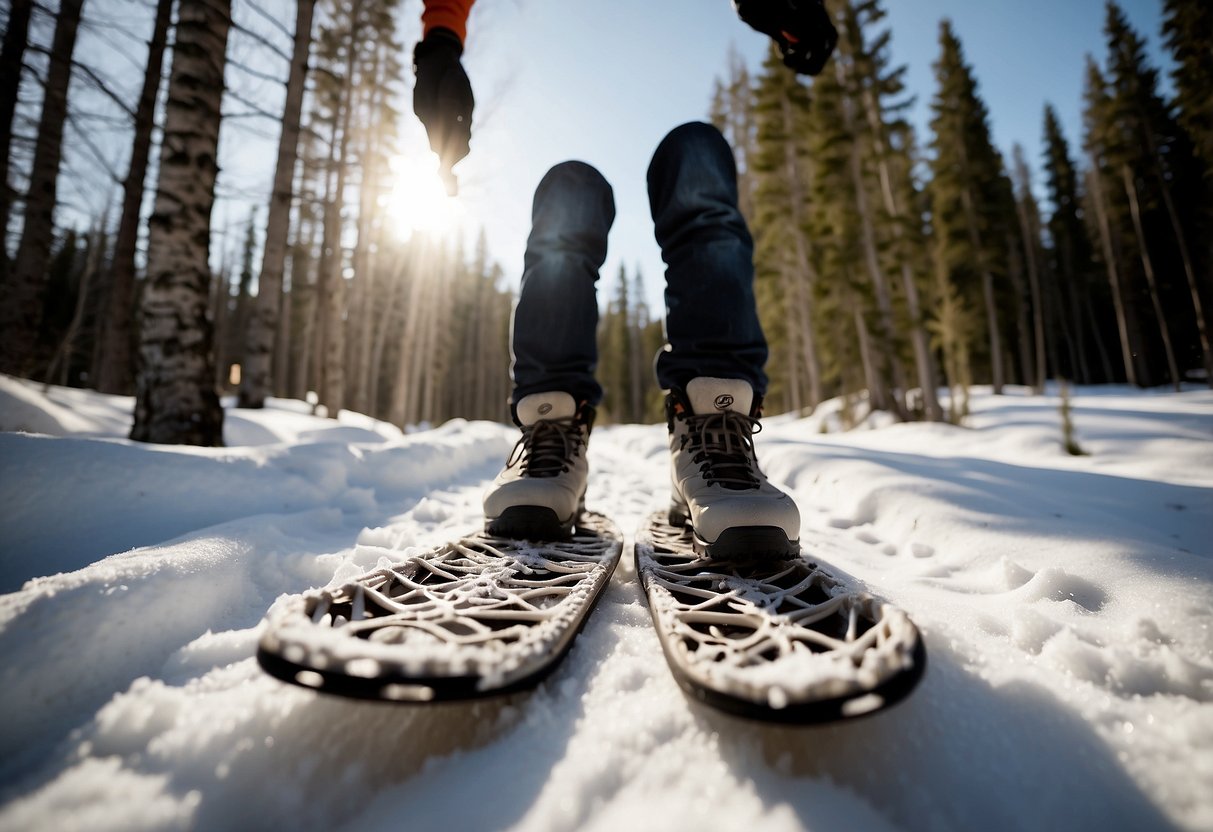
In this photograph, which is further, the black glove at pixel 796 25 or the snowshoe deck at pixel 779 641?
the black glove at pixel 796 25

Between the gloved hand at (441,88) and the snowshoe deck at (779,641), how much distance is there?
1604 millimetres

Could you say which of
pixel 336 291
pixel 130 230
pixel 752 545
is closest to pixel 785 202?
pixel 336 291

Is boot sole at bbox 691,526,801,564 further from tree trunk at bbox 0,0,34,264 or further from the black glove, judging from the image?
tree trunk at bbox 0,0,34,264

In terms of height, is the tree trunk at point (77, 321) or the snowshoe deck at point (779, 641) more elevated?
the tree trunk at point (77, 321)

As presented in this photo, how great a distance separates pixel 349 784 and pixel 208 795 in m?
0.13

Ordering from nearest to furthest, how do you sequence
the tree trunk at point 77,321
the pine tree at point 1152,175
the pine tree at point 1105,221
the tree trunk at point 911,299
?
the tree trunk at point 77,321 → the tree trunk at point 911,299 → the pine tree at point 1152,175 → the pine tree at point 1105,221

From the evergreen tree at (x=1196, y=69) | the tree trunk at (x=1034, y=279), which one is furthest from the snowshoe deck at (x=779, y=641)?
the evergreen tree at (x=1196, y=69)

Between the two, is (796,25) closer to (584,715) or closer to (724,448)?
(724,448)

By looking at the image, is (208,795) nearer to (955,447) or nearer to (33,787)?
(33,787)

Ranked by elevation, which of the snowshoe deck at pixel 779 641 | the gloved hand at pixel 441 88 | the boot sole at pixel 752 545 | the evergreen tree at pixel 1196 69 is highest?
the evergreen tree at pixel 1196 69

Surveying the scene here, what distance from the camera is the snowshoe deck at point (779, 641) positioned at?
0.50 m

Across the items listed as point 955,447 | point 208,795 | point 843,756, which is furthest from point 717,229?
point 955,447

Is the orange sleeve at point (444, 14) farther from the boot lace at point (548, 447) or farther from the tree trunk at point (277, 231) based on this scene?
the tree trunk at point (277, 231)

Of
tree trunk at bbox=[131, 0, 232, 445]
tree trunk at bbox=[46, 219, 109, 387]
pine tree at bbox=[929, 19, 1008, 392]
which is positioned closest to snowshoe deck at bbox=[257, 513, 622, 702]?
tree trunk at bbox=[131, 0, 232, 445]
